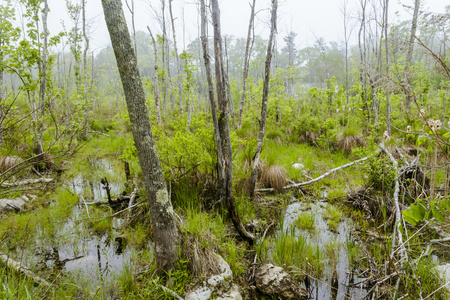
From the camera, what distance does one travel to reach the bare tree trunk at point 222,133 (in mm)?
3615

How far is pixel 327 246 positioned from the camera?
3551 millimetres

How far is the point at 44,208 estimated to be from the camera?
473cm

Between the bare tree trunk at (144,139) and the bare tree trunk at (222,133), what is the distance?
120 cm

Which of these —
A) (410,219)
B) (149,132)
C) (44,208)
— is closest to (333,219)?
(410,219)

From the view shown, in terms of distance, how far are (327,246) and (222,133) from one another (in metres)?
2.37

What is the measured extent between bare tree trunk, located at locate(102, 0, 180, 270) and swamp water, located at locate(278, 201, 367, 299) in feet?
5.62

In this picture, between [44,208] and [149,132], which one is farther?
[44,208]

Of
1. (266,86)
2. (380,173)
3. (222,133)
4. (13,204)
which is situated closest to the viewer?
(222,133)

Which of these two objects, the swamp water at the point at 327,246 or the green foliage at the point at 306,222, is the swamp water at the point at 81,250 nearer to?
the swamp water at the point at 327,246

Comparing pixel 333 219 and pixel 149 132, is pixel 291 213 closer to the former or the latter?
pixel 333 219

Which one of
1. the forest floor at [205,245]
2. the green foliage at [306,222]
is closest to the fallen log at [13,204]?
the forest floor at [205,245]

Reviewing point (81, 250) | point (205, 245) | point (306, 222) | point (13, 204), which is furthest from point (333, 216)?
point (13, 204)

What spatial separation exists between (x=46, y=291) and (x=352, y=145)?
8.73 metres

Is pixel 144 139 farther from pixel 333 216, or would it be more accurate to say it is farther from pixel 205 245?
pixel 333 216
